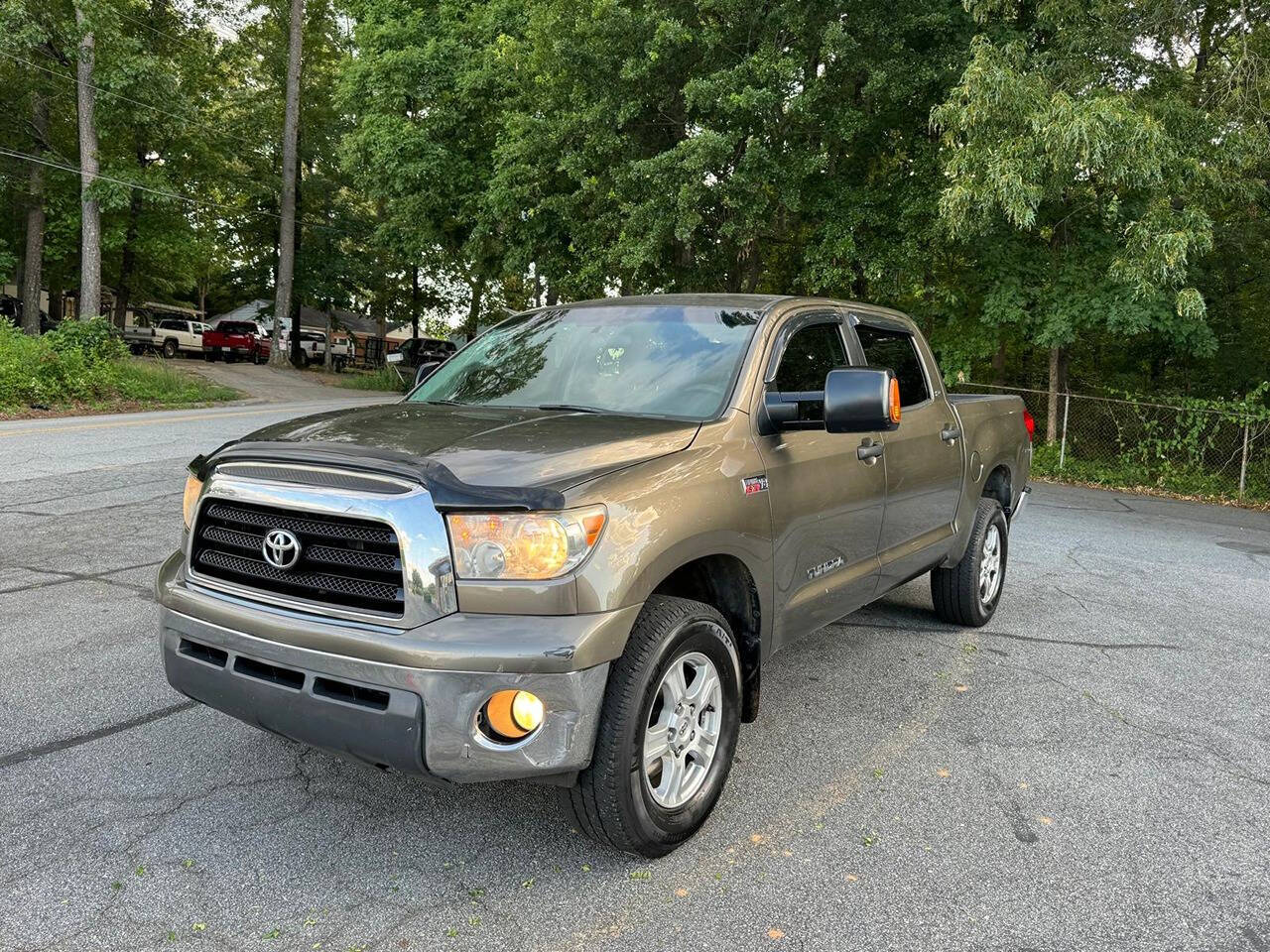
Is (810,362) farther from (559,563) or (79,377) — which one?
(79,377)

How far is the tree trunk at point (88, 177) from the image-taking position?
22.8 m

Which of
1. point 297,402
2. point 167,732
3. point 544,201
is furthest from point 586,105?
point 167,732

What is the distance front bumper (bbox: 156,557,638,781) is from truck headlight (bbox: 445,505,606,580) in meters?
0.13

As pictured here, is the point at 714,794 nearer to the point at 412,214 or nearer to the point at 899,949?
the point at 899,949

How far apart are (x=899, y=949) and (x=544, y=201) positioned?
20.1m

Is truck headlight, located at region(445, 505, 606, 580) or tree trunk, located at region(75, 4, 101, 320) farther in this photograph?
tree trunk, located at region(75, 4, 101, 320)

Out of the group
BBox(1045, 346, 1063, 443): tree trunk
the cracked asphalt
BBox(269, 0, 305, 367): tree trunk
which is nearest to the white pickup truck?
BBox(269, 0, 305, 367): tree trunk

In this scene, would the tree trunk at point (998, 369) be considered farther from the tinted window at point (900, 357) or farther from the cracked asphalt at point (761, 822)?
the tinted window at point (900, 357)

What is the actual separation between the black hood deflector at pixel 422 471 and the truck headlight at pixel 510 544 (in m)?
0.03

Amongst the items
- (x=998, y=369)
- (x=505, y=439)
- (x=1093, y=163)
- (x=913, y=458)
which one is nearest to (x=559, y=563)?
(x=505, y=439)

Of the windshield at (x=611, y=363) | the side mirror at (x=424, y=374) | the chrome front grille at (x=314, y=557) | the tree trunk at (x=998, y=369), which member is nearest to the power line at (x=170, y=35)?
the tree trunk at (x=998, y=369)

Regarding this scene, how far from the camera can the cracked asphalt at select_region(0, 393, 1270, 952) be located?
2613 mm

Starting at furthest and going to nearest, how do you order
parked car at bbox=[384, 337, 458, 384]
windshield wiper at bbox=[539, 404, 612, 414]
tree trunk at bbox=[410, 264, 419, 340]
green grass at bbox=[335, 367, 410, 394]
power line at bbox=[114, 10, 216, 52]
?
tree trunk at bbox=[410, 264, 419, 340] < parked car at bbox=[384, 337, 458, 384] < green grass at bbox=[335, 367, 410, 394] < power line at bbox=[114, 10, 216, 52] < windshield wiper at bbox=[539, 404, 612, 414]

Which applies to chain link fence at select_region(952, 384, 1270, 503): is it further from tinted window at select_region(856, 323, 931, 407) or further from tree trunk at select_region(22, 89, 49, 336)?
Answer: tree trunk at select_region(22, 89, 49, 336)
